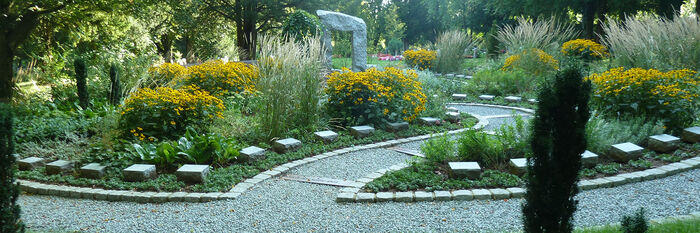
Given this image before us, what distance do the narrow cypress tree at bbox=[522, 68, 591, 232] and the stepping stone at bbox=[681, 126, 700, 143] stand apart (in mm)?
3699

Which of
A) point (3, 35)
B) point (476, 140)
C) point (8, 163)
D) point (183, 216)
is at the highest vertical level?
point (3, 35)

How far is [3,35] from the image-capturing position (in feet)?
27.8

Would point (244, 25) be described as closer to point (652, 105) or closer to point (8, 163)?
point (652, 105)

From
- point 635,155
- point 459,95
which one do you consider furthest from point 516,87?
point 635,155

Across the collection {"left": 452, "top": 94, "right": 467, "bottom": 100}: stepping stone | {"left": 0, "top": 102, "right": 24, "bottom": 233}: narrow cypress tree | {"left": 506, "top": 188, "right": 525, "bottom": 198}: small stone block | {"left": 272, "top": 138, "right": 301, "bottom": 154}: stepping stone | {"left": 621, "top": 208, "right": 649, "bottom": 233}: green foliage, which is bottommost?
{"left": 506, "top": 188, "right": 525, "bottom": 198}: small stone block

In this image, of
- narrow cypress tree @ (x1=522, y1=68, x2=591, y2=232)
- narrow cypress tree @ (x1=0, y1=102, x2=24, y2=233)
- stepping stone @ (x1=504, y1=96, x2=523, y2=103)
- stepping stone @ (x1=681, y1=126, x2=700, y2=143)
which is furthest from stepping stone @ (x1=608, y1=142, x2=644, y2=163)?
narrow cypress tree @ (x1=0, y1=102, x2=24, y2=233)

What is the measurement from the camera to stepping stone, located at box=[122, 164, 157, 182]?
154 inches

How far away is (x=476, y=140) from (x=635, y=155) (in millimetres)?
1481

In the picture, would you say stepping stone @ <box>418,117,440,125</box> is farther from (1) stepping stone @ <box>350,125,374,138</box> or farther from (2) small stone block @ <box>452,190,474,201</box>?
(2) small stone block @ <box>452,190,474,201</box>

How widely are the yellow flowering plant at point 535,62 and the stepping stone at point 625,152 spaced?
556cm

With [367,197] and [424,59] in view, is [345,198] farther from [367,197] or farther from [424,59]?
[424,59]

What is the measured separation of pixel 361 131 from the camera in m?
5.46

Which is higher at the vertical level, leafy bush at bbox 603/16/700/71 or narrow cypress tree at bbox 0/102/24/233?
leafy bush at bbox 603/16/700/71

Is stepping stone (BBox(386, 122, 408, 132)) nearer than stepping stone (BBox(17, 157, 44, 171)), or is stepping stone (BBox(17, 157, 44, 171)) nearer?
stepping stone (BBox(17, 157, 44, 171))
